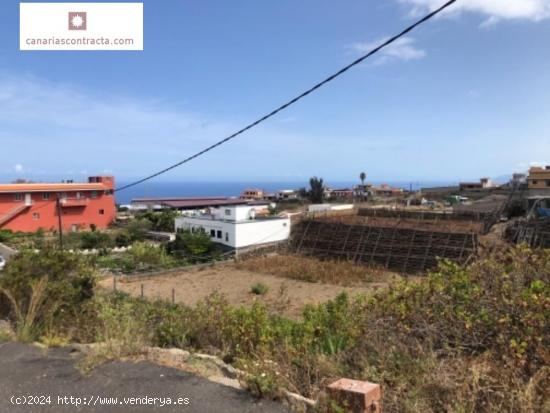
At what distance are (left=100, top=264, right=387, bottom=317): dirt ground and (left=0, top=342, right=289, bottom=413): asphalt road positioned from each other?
1134cm

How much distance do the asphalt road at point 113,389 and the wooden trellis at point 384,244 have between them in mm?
18948

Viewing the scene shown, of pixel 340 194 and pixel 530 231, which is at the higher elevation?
pixel 340 194

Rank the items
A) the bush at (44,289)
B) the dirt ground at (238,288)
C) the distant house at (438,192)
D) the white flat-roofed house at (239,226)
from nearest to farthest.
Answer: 1. the bush at (44,289)
2. the dirt ground at (238,288)
3. the white flat-roofed house at (239,226)
4. the distant house at (438,192)

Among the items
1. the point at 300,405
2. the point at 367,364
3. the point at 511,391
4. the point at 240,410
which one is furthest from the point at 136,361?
the point at 511,391

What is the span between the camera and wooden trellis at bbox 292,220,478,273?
2203cm

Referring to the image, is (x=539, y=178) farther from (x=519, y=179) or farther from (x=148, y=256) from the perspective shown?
(x=148, y=256)

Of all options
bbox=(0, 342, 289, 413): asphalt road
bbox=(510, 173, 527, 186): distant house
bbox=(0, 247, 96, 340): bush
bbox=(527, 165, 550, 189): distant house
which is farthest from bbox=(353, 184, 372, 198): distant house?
bbox=(0, 342, 289, 413): asphalt road

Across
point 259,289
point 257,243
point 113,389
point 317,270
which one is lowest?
point 259,289

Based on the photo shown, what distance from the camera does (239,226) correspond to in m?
25.8

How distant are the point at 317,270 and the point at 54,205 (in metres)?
22.4

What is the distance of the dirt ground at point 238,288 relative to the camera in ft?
55.0

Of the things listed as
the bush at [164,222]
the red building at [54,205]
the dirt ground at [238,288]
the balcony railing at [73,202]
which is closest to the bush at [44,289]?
the dirt ground at [238,288]

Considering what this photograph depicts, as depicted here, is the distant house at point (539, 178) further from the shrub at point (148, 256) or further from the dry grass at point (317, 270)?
the shrub at point (148, 256)

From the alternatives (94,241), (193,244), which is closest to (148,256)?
(193,244)
